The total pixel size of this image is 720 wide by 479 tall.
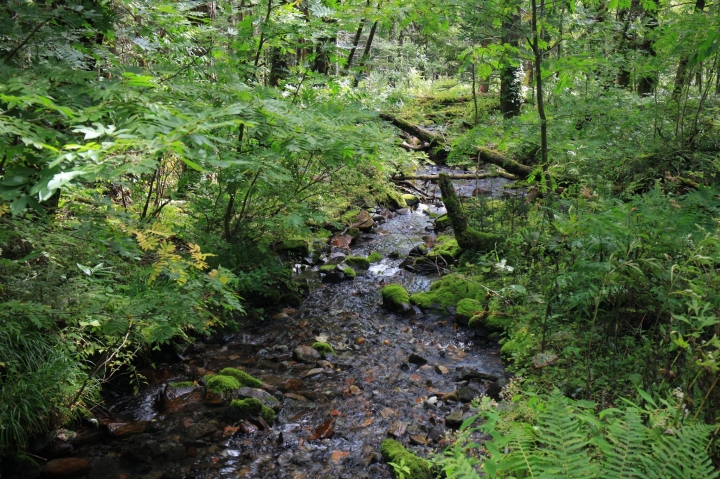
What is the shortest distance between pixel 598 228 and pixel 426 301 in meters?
3.89

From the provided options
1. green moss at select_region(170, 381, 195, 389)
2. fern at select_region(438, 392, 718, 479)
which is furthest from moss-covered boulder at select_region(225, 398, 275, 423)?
fern at select_region(438, 392, 718, 479)

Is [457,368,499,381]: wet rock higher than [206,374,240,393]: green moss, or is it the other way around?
[457,368,499,381]: wet rock

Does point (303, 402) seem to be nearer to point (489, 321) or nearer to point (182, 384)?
point (182, 384)

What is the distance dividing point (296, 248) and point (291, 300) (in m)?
1.73

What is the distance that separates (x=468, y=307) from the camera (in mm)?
7270

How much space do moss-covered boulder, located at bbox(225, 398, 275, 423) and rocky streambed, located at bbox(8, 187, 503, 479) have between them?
0.15ft

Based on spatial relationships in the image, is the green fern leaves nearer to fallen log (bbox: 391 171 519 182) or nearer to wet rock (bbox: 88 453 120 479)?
wet rock (bbox: 88 453 120 479)

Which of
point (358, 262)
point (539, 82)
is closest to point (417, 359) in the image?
point (358, 262)

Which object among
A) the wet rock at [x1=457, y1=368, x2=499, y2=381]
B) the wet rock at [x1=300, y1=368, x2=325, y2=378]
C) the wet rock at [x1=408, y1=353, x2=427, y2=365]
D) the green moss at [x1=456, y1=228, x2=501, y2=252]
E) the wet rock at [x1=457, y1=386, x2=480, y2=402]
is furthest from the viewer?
the green moss at [x1=456, y1=228, x2=501, y2=252]

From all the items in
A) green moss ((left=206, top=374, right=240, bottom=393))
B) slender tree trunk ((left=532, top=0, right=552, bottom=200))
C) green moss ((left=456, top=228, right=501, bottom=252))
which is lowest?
green moss ((left=206, top=374, right=240, bottom=393))

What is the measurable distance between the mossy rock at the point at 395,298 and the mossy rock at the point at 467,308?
88cm

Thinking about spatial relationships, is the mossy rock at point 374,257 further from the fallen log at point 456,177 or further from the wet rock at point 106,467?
the wet rock at point 106,467

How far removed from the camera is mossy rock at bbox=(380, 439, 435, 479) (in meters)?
3.98

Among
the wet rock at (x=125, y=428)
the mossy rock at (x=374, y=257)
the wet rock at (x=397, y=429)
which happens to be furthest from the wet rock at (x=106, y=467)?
the mossy rock at (x=374, y=257)
